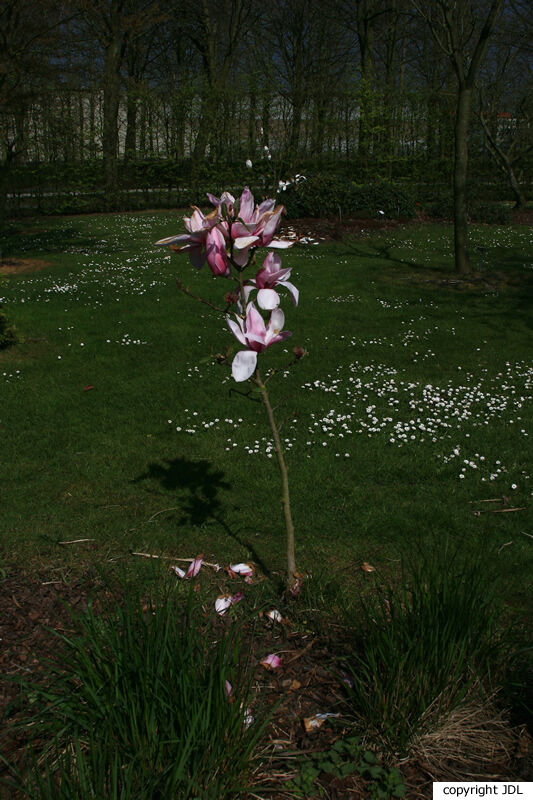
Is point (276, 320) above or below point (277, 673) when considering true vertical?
above

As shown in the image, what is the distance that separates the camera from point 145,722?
1.78 m

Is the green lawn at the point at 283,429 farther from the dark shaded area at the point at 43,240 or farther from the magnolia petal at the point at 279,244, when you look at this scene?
the dark shaded area at the point at 43,240

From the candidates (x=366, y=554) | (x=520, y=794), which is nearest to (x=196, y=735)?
(x=520, y=794)

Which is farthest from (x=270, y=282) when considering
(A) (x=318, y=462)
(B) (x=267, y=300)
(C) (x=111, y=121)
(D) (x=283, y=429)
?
(C) (x=111, y=121)

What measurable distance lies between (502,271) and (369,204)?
279 inches

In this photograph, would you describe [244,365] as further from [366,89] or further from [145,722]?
[366,89]

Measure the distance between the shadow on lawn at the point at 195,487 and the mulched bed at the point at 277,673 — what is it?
3.27 ft

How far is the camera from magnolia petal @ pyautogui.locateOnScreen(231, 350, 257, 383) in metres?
2.29

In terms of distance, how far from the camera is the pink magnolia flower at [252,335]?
234 cm

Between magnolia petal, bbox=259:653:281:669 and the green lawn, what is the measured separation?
2.33 feet

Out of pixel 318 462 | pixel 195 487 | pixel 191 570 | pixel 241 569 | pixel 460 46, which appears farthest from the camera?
pixel 460 46

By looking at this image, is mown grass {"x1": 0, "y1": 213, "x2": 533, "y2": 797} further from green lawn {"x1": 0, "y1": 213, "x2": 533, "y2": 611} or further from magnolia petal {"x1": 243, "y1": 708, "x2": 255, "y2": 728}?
magnolia petal {"x1": 243, "y1": 708, "x2": 255, "y2": 728}

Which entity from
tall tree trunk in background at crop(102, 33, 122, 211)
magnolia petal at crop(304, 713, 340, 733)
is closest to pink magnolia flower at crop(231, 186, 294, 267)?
magnolia petal at crop(304, 713, 340, 733)

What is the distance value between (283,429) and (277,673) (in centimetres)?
316
